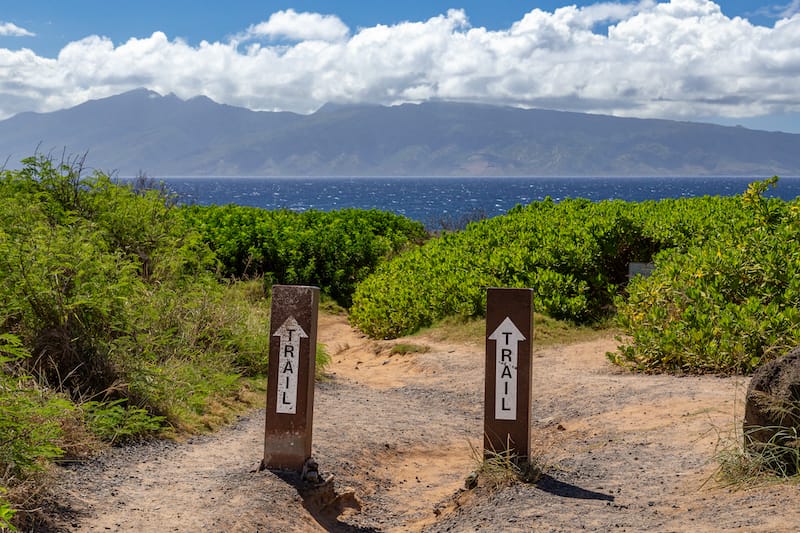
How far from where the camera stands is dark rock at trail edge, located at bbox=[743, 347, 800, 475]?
5238mm

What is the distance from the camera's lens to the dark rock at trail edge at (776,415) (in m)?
5.24

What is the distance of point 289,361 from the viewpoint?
235 inches

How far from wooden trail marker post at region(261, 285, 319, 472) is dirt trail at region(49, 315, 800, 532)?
18cm

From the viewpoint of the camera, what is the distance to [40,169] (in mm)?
12367

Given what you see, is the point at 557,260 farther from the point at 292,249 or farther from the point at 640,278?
the point at 292,249

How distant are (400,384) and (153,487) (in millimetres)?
5600

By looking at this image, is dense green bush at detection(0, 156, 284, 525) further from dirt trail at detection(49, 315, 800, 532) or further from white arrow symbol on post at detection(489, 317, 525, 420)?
white arrow symbol on post at detection(489, 317, 525, 420)

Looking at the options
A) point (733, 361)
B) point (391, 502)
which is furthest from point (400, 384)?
point (391, 502)

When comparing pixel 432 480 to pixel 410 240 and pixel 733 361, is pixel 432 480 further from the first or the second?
pixel 410 240

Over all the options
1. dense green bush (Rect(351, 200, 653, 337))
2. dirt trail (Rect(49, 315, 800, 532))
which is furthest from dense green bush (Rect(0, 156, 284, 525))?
dense green bush (Rect(351, 200, 653, 337))

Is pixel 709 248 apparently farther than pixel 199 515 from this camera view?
Yes

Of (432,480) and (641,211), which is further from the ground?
(641,211)

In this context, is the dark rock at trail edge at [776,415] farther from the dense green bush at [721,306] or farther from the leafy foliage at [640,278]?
the dense green bush at [721,306]

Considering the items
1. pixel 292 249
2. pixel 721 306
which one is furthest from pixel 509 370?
pixel 292 249
